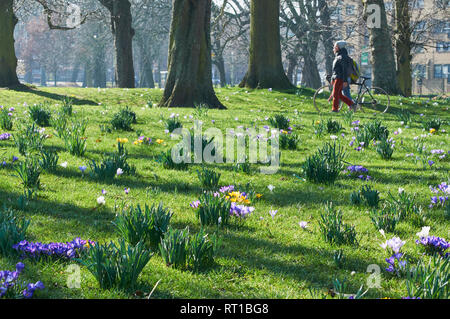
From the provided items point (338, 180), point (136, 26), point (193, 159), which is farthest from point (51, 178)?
point (136, 26)

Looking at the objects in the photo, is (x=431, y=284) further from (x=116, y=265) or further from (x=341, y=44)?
(x=341, y=44)

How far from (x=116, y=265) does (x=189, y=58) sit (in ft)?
30.7

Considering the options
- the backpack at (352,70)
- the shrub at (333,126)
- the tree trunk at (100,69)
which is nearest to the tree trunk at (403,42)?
the backpack at (352,70)

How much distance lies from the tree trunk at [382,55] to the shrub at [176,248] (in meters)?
13.0

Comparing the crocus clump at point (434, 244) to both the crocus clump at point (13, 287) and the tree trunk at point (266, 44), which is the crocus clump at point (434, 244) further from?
the tree trunk at point (266, 44)

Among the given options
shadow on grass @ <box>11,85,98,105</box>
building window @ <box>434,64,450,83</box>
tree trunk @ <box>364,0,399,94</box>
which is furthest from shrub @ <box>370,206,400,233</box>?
building window @ <box>434,64,450,83</box>

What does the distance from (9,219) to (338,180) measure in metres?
3.39

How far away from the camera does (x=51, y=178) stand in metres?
5.00

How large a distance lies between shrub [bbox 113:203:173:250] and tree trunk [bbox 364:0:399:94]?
41.7ft

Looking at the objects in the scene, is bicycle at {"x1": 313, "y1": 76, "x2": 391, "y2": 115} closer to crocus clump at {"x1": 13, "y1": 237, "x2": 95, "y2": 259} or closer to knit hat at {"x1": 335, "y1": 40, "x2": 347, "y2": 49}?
knit hat at {"x1": 335, "y1": 40, "x2": 347, "y2": 49}
